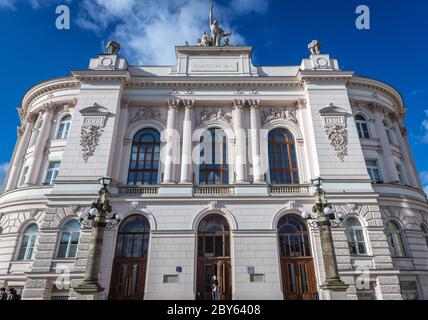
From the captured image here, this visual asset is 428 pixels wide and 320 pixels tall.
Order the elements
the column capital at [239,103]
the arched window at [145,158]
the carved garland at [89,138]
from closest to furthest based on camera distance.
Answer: the carved garland at [89,138]
the arched window at [145,158]
the column capital at [239,103]

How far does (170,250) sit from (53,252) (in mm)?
6902

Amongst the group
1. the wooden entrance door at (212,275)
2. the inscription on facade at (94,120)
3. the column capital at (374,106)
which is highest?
the column capital at (374,106)

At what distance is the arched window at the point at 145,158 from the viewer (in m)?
19.8

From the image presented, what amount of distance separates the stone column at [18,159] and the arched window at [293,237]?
20.2m

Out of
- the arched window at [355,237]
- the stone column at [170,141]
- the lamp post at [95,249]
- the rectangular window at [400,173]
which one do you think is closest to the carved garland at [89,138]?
the stone column at [170,141]

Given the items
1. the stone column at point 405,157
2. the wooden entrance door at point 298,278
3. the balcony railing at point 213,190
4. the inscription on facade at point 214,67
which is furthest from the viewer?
the inscription on facade at point 214,67

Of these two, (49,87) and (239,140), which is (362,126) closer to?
(239,140)

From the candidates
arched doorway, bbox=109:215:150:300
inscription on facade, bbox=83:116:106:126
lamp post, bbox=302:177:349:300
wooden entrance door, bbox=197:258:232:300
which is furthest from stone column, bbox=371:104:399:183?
inscription on facade, bbox=83:116:106:126

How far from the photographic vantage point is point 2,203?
20969mm

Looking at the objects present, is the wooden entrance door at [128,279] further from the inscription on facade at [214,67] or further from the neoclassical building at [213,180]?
the inscription on facade at [214,67]
